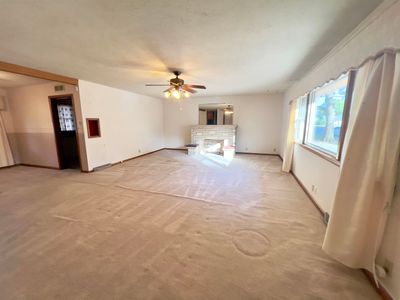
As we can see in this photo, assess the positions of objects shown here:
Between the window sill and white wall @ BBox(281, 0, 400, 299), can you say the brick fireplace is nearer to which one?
white wall @ BBox(281, 0, 400, 299)

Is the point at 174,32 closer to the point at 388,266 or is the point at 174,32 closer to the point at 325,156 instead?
the point at 325,156

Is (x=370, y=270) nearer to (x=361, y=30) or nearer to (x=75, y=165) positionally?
(x=361, y=30)

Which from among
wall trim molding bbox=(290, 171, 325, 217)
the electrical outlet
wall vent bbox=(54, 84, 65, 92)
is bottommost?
wall trim molding bbox=(290, 171, 325, 217)

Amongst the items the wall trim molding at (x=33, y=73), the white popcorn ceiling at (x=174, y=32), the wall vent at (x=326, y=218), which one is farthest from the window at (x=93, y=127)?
the wall vent at (x=326, y=218)

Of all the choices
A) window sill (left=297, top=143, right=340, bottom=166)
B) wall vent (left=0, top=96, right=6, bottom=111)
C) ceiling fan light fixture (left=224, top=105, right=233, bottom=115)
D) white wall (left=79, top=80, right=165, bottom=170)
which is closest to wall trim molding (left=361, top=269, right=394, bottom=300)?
window sill (left=297, top=143, right=340, bottom=166)

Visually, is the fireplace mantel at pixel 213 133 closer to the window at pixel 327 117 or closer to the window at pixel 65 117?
the window at pixel 327 117

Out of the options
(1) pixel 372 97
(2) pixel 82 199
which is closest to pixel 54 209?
(2) pixel 82 199

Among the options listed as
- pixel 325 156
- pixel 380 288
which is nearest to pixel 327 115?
pixel 325 156

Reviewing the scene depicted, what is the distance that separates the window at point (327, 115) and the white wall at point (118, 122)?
501 cm

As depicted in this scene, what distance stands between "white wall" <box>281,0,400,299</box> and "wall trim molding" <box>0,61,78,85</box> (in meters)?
4.88

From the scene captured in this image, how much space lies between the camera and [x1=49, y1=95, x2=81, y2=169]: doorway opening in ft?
14.9

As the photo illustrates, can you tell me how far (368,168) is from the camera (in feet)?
4.41

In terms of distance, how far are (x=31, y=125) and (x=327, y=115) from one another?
281 inches

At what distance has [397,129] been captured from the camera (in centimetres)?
121
